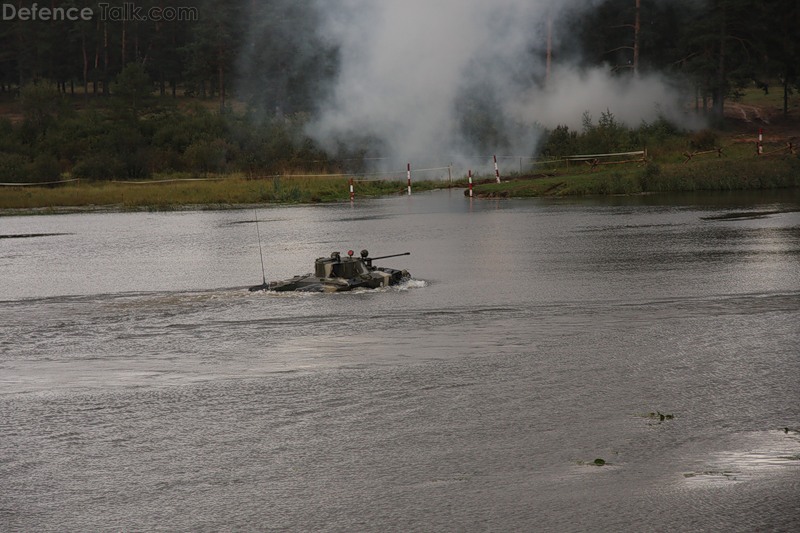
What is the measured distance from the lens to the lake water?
1082 centimetres

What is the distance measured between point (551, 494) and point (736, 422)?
3189mm

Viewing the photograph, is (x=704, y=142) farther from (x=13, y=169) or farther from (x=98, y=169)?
(x=13, y=169)

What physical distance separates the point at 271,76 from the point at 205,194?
2216cm

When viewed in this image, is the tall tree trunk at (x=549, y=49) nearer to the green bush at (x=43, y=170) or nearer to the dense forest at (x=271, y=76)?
the dense forest at (x=271, y=76)

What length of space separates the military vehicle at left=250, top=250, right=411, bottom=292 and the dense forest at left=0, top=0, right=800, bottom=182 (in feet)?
133

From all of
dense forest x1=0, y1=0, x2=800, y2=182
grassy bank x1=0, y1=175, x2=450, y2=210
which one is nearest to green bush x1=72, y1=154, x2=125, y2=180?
dense forest x1=0, y1=0, x2=800, y2=182

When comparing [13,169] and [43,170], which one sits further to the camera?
[13,169]

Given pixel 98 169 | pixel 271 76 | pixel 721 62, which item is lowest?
pixel 98 169

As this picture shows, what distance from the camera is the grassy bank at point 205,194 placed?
60.3 m

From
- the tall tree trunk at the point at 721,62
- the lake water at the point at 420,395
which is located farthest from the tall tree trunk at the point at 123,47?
the lake water at the point at 420,395

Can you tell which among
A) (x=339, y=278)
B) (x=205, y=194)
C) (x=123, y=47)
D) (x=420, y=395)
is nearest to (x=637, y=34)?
(x=205, y=194)

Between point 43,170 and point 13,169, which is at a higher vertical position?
point 13,169

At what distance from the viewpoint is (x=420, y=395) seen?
15008 millimetres

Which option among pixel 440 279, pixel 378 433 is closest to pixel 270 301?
pixel 440 279
